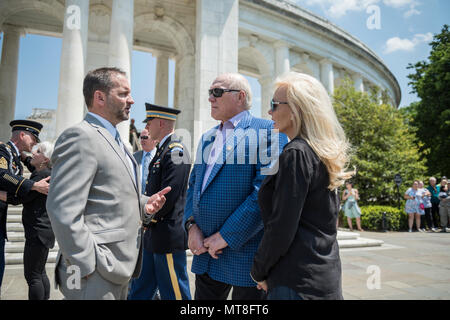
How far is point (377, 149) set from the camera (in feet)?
59.4

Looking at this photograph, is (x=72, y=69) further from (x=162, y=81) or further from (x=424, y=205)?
(x=424, y=205)

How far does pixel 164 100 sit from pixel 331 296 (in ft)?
63.4

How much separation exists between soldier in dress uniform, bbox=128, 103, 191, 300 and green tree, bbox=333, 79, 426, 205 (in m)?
15.0

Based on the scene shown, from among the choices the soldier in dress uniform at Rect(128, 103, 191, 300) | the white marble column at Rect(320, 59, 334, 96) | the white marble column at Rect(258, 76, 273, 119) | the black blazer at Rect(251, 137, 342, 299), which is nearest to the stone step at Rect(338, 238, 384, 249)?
the soldier in dress uniform at Rect(128, 103, 191, 300)

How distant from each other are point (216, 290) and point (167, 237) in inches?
42.4

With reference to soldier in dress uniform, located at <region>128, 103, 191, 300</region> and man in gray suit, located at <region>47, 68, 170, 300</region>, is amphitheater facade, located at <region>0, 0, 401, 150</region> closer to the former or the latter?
soldier in dress uniform, located at <region>128, 103, 191, 300</region>

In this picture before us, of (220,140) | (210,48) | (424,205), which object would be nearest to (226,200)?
(220,140)

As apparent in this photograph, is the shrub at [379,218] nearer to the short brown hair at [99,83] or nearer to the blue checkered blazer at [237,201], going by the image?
the blue checkered blazer at [237,201]

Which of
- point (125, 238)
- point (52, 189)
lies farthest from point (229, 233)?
point (52, 189)

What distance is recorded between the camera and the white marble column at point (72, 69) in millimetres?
11555

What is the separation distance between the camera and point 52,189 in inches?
74.0

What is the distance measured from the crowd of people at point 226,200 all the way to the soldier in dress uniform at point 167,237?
33mm
